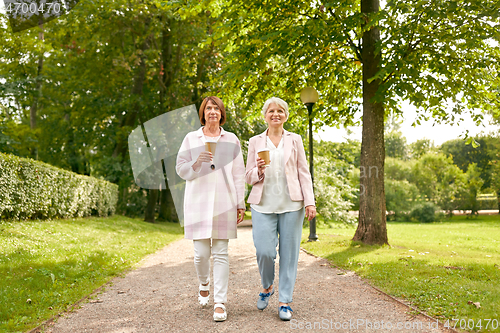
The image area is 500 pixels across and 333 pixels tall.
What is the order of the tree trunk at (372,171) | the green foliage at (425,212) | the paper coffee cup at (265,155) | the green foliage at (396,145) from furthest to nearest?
the green foliage at (396,145) < the green foliage at (425,212) < the tree trunk at (372,171) < the paper coffee cup at (265,155)

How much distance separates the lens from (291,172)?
4.19 metres

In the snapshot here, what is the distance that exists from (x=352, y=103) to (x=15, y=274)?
9.75m

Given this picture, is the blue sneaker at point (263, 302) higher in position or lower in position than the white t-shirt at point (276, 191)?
lower

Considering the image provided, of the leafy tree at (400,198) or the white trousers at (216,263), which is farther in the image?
the leafy tree at (400,198)

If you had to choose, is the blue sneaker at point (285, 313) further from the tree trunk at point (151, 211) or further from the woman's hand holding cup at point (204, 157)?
the tree trunk at point (151, 211)

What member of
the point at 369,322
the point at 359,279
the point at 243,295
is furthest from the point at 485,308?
the point at 243,295

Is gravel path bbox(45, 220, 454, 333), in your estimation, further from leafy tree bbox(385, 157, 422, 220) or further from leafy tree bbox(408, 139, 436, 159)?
leafy tree bbox(408, 139, 436, 159)

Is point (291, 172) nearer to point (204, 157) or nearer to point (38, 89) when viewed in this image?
point (204, 157)

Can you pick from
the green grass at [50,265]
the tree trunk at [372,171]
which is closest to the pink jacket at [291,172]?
the green grass at [50,265]

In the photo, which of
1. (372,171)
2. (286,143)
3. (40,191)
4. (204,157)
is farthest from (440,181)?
(204,157)

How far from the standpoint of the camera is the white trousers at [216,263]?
4.07 metres

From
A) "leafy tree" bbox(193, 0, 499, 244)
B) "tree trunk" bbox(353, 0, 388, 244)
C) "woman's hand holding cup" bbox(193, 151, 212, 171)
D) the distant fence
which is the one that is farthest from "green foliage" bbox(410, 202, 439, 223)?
"woman's hand holding cup" bbox(193, 151, 212, 171)

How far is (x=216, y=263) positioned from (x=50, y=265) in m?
3.71

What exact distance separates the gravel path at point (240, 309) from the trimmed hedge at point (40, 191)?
14.8ft
